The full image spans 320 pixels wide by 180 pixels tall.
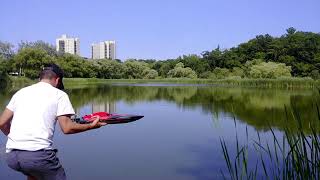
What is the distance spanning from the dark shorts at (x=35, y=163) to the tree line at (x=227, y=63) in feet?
149

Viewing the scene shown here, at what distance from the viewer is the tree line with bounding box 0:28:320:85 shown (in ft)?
170

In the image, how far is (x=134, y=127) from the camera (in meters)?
11.4

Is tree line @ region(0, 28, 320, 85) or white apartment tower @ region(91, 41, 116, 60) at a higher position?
white apartment tower @ region(91, 41, 116, 60)

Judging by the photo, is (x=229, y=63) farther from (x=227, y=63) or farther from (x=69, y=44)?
(x=69, y=44)

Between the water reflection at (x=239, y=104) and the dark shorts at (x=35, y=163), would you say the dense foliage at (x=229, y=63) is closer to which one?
the water reflection at (x=239, y=104)

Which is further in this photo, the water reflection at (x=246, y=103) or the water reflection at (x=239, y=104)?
the water reflection at (x=239, y=104)

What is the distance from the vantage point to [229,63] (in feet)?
216

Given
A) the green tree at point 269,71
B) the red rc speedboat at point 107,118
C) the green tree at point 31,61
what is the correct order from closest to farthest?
the red rc speedboat at point 107,118 < the green tree at point 31,61 < the green tree at point 269,71

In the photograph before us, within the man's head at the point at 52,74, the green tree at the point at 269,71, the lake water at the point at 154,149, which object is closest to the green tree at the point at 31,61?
the green tree at the point at 269,71

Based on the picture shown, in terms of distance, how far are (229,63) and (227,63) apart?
304 millimetres

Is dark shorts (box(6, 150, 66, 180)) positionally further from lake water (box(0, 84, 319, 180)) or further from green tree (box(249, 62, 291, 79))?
green tree (box(249, 62, 291, 79))

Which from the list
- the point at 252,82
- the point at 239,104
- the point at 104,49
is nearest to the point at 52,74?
the point at 239,104

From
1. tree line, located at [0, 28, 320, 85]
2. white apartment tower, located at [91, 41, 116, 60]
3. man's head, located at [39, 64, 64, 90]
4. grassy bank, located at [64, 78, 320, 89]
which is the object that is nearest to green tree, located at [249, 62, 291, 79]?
tree line, located at [0, 28, 320, 85]

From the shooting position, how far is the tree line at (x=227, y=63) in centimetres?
5174
